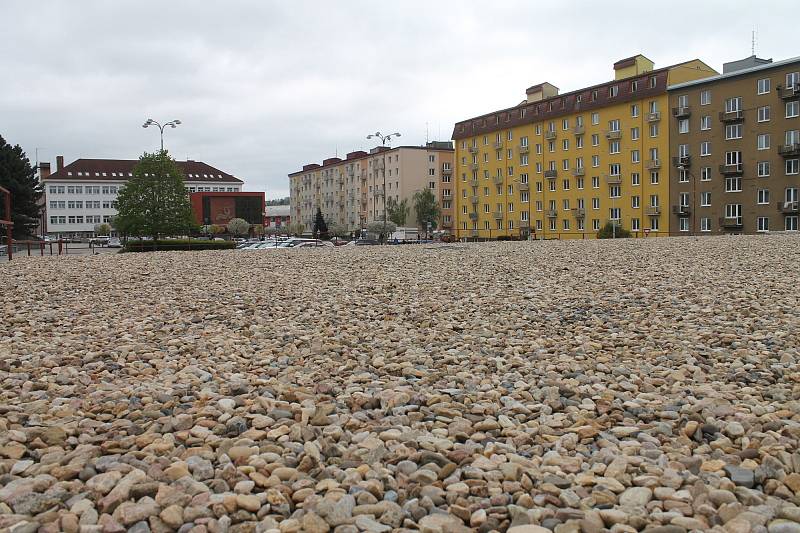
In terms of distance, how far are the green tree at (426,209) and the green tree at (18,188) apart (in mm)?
57658

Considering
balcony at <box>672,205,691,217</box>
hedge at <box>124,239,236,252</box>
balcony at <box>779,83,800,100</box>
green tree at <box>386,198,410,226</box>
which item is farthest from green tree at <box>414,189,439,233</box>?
hedge at <box>124,239,236,252</box>

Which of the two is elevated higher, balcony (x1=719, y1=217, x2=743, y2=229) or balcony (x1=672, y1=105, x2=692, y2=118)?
balcony (x1=672, y1=105, x2=692, y2=118)

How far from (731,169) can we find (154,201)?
177 ft

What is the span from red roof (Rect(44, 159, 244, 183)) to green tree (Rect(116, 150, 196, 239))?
309 feet

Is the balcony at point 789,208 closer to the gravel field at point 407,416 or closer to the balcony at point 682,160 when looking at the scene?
the balcony at point 682,160

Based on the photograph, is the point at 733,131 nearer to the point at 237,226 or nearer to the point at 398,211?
the point at 398,211

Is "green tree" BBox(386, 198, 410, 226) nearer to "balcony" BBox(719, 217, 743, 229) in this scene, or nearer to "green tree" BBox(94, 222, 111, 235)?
"balcony" BBox(719, 217, 743, 229)

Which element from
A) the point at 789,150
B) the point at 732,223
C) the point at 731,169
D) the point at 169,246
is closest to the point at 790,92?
the point at 789,150

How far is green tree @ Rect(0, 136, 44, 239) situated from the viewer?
208 ft

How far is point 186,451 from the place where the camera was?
4.52 meters

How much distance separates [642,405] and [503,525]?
2.62 m

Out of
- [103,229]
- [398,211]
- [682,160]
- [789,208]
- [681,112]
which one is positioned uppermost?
[681,112]

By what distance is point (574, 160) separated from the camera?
269 feet

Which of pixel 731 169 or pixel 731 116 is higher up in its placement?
pixel 731 116
